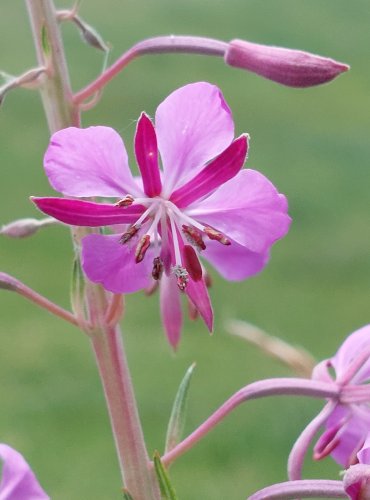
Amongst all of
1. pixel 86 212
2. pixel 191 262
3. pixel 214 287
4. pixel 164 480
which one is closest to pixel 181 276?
pixel 191 262

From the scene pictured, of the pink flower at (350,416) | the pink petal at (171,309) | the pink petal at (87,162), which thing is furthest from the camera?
the pink petal at (171,309)

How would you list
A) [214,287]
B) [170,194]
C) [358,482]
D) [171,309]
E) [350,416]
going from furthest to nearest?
[214,287] < [171,309] < [350,416] < [170,194] < [358,482]

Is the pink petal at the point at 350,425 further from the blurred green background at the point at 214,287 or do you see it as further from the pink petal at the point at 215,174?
the blurred green background at the point at 214,287

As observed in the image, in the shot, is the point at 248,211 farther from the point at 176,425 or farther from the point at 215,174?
the point at 176,425

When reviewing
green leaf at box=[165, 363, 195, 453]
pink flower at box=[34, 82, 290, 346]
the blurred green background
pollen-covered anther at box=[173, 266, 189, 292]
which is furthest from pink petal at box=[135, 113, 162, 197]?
the blurred green background

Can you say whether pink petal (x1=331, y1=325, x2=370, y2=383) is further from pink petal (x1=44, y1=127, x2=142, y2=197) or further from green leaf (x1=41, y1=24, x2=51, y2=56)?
green leaf (x1=41, y1=24, x2=51, y2=56)

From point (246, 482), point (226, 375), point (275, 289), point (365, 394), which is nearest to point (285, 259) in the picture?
point (275, 289)

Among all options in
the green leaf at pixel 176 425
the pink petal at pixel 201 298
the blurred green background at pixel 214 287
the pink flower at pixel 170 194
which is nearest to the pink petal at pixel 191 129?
the pink flower at pixel 170 194
